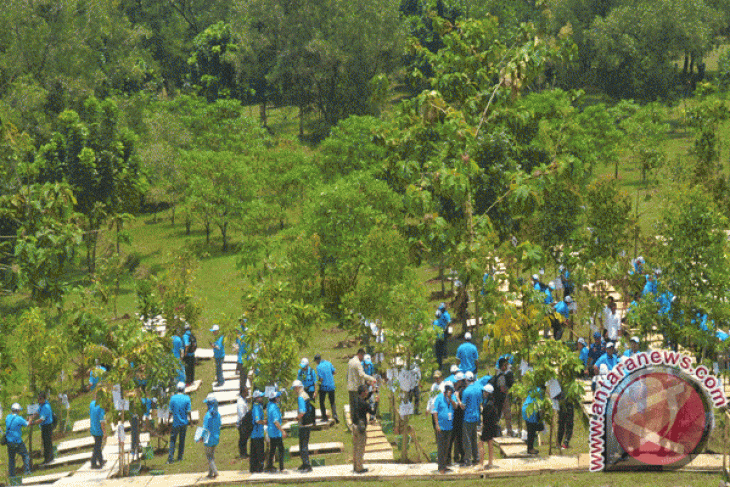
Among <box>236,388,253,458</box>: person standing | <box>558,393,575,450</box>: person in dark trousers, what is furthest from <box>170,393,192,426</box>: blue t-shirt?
<box>558,393,575,450</box>: person in dark trousers

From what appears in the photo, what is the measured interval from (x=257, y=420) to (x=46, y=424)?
6.63 meters

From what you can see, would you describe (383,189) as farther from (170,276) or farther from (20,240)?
(20,240)

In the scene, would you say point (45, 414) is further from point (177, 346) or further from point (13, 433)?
point (177, 346)

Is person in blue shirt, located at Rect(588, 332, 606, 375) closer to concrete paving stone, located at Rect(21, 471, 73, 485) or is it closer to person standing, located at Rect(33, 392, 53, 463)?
concrete paving stone, located at Rect(21, 471, 73, 485)

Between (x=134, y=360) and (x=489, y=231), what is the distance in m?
8.87

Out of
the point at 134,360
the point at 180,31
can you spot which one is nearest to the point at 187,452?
the point at 134,360

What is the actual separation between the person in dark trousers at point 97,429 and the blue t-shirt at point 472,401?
846cm

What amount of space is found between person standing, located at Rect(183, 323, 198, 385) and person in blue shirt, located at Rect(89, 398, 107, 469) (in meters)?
6.26

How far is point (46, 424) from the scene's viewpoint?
76.3 feet

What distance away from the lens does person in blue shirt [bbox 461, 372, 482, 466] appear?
19.0 m

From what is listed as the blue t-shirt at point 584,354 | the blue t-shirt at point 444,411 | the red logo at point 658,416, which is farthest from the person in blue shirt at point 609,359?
the red logo at point 658,416

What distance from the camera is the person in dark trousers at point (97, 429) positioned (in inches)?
853

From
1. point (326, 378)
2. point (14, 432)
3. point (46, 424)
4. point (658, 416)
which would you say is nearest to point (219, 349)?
point (326, 378)

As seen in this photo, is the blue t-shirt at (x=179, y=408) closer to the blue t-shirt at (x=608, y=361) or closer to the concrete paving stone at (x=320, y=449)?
the concrete paving stone at (x=320, y=449)
